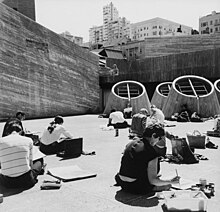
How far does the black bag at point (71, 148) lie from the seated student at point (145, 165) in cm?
288

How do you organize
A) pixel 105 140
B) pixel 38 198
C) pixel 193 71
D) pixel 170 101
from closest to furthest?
pixel 38 198 → pixel 105 140 → pixel 170 101 → pixel 193 71

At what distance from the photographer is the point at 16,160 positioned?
14.2 ft

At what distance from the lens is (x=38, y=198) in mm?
4148

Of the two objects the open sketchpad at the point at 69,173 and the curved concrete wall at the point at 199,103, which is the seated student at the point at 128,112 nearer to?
the curved concrete wall at the point at 199,103

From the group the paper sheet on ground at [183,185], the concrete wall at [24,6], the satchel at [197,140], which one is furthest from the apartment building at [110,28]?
the paper sheet on ground at [183,185]

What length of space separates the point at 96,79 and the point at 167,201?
22.5 meters

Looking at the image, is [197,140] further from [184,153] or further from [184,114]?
[184,114]

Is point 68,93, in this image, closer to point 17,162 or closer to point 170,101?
point 170,101

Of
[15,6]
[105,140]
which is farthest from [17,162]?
[15,6]

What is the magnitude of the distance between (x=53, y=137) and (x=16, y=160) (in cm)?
276

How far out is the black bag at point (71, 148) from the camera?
6.85 meters

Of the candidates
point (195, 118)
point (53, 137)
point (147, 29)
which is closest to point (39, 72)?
point (195, 118)

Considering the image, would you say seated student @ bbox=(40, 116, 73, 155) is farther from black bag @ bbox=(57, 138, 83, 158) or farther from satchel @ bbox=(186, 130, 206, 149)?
satchel @ bbox=(186, 130, 206, 149)

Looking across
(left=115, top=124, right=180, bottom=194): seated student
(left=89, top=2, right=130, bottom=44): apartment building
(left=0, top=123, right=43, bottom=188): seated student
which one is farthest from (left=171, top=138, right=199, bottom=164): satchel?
(left=89, top=2, right=130, bottom=44): apartment building
